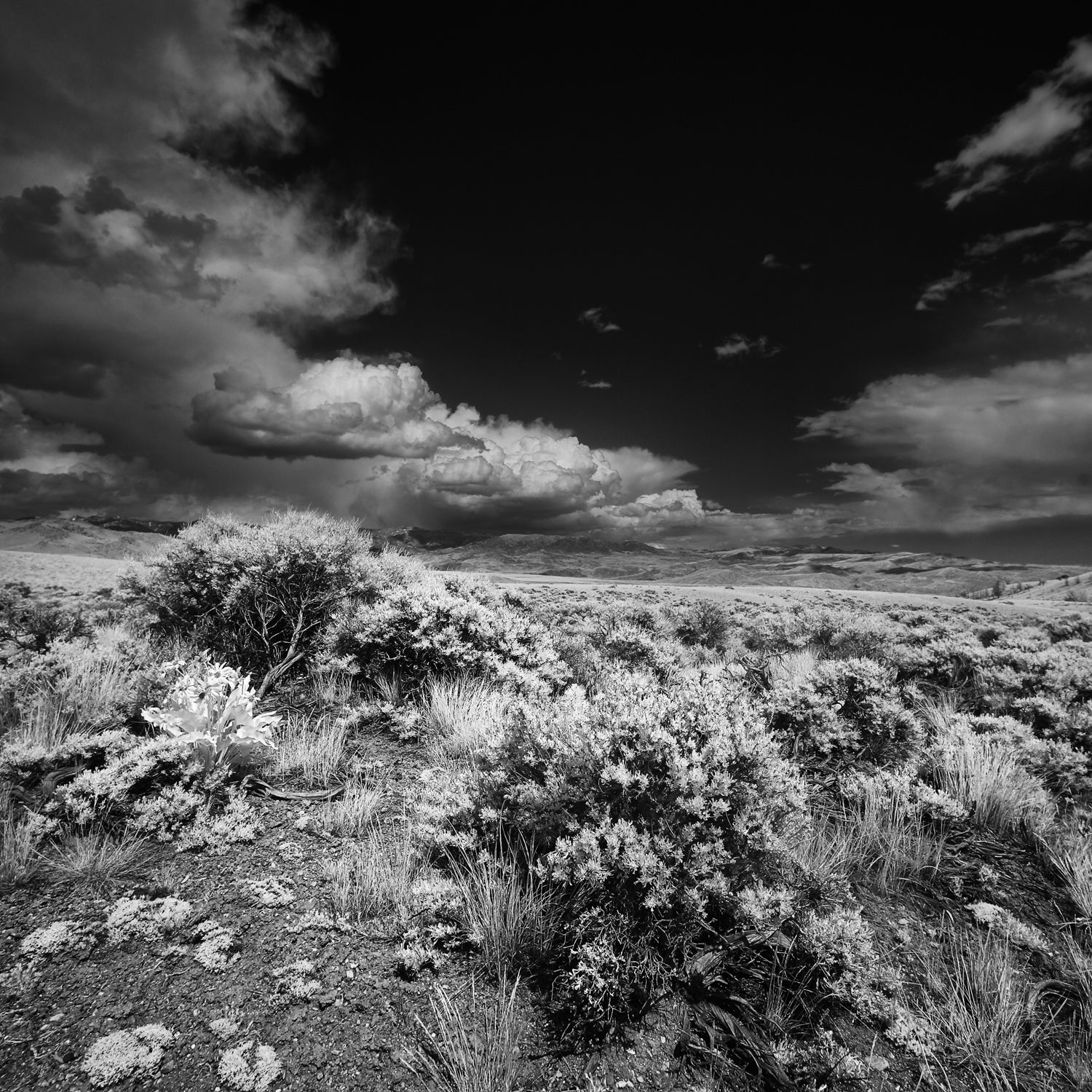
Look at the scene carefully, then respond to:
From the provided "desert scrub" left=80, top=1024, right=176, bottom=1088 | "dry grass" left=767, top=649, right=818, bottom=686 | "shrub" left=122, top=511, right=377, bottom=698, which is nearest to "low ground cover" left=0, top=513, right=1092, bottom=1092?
"desert scrub" left=80, top=1024, right=176, bottom=1088

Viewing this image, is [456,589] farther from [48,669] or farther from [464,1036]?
[464,1036]

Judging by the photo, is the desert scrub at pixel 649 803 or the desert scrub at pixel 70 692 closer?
the desert scrub at pixel 649 803

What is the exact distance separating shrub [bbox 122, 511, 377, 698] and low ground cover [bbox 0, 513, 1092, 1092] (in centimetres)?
271

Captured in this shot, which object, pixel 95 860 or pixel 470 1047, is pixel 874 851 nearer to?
pixel 470 1047

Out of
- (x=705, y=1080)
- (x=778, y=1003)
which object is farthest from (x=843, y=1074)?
(x=705, y=1080)

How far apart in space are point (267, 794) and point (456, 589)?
7660mm

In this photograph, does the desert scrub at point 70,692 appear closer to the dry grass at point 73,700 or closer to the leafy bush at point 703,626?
the dry grass at point 73,700

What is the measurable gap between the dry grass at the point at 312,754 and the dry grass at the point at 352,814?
55cm

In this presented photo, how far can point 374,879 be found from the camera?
3.77 meters

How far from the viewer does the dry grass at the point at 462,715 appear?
5.96 metres

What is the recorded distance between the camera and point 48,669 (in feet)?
21.2

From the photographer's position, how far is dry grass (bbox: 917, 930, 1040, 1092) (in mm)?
2824

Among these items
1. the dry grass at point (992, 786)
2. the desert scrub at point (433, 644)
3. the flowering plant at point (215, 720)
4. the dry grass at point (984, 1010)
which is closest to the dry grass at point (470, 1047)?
the dry grass at point (984, 1010)

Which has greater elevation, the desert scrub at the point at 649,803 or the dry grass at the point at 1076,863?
the desert scrub at the point at 649,803
